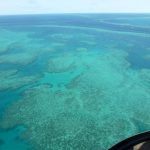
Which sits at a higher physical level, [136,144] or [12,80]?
[136,144]

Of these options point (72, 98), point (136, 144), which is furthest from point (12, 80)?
point (136, 144)

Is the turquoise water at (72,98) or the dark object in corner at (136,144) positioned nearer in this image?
the dark object in corner at (136,144)

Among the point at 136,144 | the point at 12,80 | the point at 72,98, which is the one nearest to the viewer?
the point at 136,144

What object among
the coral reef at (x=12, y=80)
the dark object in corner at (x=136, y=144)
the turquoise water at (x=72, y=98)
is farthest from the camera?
the coral reef at (x=12, y=80)

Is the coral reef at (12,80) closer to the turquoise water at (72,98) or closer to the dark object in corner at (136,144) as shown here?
the turquoise water at (72,98)

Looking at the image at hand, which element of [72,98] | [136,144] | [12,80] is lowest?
[72,98]

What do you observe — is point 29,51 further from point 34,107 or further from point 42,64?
point 34,107

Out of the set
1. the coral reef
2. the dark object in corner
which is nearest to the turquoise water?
the coral reef

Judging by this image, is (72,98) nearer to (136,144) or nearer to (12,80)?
(12,80)

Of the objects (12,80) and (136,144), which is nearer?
(136,144)

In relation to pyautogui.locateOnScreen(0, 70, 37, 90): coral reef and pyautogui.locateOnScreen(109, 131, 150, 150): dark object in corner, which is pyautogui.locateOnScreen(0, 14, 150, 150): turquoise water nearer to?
pyautogui.locateOnScreen(0, 70, 37, 90): coral reef

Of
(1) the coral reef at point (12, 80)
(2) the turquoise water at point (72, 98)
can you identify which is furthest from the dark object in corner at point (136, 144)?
(1) the coral reef at point (12, 80)
